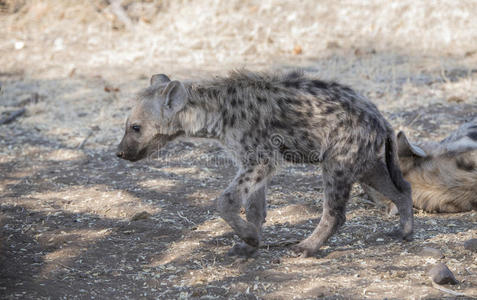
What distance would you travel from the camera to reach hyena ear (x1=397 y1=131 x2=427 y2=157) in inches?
167

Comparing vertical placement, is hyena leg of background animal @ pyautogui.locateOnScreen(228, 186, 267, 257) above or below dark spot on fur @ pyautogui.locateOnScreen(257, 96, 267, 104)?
below

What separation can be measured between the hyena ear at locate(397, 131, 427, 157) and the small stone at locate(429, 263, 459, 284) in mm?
1432

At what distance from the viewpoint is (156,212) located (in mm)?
4219

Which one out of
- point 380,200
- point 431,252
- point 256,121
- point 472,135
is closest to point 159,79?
point 256,121

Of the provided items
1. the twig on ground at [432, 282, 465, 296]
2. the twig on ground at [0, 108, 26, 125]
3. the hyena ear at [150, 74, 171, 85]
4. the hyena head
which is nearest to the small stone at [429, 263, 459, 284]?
the twig on ground at [432, 282, 465, 296]

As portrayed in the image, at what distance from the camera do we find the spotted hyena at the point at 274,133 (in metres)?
3.52

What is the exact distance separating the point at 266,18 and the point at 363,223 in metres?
5.80

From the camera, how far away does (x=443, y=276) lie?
9.44ft

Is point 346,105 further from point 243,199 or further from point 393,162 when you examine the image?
point 243,199

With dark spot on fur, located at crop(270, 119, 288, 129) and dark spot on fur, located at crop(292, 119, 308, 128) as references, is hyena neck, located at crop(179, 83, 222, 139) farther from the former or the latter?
dark spot on fur, located at crop(292, 119, 308, 128)

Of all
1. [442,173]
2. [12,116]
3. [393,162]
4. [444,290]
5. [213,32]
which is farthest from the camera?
[213,32]

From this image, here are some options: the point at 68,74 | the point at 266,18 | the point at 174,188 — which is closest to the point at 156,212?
the point at 174,188

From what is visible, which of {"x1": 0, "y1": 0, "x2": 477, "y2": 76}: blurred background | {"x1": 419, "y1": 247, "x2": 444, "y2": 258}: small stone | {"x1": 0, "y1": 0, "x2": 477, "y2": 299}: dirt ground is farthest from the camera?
{"x1": 0, "y1": 0, "x2": 477, "y2": 76}: blurred background

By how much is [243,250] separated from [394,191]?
100 cm
